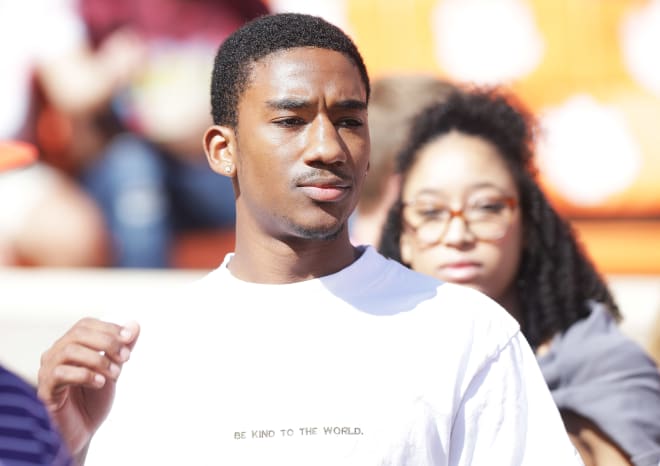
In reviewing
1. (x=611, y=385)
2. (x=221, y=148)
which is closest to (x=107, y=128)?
(x=611, y=385)

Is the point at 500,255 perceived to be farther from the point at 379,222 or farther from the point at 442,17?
the point at 442,17

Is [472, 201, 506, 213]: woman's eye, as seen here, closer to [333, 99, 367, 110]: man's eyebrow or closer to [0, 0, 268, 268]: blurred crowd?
[333, 99, 367, 110]: man's eyebrow

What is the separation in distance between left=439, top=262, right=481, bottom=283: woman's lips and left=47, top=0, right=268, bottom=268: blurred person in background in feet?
15.4

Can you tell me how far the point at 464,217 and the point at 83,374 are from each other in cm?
157

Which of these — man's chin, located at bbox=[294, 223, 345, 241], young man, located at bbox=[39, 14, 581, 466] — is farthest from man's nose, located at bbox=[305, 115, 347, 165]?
man's chin, located at bbox=[294, 223, 345, 241]

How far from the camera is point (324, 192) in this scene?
2348 millimetres

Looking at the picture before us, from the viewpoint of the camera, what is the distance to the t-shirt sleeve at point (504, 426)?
2.28m

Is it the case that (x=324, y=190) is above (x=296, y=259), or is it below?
above

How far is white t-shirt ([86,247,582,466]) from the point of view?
2248 mm

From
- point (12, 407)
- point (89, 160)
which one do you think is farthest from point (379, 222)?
point (89, 160)

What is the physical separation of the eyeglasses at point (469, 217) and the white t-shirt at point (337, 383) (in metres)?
1.03

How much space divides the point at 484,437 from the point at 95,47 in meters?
6.60

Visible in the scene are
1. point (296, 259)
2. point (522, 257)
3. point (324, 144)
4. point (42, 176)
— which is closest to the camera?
point (324, 144)

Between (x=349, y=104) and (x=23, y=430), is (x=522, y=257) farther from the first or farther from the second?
(x=23, y=430)
